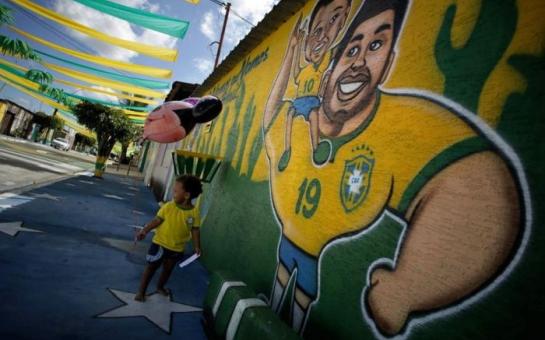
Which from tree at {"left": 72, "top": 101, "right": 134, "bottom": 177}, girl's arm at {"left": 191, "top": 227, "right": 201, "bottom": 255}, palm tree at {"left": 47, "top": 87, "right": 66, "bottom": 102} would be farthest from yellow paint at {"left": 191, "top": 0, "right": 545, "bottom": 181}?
palm tree at {"left": 47, "top": 87, "right": 66, "bottom": 102}

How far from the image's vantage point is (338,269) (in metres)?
2.14

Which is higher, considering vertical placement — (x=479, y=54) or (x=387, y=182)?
(x=479, y=54)

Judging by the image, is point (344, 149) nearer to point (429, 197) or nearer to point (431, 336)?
point (429, 197)

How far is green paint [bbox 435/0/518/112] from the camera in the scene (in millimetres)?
1589

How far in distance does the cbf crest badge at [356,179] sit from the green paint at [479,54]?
634 millimetres

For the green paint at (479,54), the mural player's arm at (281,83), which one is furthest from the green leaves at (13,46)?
the green paint at (479,54)

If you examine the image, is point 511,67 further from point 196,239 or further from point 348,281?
point 196,239

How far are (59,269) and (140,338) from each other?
63.5 inches

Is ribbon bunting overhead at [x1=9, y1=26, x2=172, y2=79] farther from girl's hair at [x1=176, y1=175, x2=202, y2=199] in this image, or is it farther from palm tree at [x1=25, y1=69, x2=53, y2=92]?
girl's hair at [x1=176, y1=175, x2=202, y2=199]

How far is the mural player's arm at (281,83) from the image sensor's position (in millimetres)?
3881

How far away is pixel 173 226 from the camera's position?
3180 millimetres

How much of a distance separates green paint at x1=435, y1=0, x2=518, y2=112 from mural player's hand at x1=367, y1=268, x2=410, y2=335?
3.37 feet

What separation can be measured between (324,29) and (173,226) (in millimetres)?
2637

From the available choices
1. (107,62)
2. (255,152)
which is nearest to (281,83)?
(255,152)
